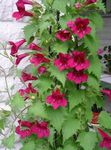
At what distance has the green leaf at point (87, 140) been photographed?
6.30 feet

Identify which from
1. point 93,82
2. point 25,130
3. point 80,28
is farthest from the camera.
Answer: point 25,130

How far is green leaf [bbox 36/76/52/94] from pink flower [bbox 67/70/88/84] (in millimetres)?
114

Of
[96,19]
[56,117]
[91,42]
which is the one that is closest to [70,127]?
[56,117]

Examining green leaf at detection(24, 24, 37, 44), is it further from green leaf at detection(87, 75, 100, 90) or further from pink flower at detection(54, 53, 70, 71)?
green leaf at detection(87, 75, 100, 90)

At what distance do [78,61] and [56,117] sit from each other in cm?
31

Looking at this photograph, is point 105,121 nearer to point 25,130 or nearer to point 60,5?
point 25,130

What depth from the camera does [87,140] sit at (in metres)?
1.94

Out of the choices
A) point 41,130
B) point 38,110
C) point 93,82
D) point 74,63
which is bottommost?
point 41,130

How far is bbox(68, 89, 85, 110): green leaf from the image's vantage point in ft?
6.26

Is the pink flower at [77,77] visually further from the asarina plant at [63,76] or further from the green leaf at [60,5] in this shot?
the green leaf at [60,5]

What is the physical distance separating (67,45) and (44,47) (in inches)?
6.2

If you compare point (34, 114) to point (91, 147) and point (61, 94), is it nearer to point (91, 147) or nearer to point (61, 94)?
point (61, 94)

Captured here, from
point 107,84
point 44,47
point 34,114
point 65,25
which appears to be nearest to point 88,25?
point 65,25

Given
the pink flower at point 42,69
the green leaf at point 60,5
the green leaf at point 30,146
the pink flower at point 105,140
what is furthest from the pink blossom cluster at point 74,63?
the green leaf at point 30,146
